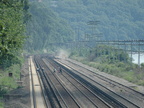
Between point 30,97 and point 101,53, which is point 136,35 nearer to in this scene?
point 101,53

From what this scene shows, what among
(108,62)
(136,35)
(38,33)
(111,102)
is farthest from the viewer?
(136,35)

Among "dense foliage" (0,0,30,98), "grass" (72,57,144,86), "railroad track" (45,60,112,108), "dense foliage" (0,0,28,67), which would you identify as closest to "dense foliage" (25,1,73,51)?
"grass" (72,57,144,86)

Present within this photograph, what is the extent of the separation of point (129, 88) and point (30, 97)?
1064 cm

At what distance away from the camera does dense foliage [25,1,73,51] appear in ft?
449

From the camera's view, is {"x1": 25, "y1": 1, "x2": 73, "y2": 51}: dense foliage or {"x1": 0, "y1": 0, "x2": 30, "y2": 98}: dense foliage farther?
{"x1": 25, "y1": 1, "x2": 73, "y2": 51}: dense foliage

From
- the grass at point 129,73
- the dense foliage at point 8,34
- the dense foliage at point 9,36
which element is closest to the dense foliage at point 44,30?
the grass at point 129,73

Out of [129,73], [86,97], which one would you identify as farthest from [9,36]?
[129,73]

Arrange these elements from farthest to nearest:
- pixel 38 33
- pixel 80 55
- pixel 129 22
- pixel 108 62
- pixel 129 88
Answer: pixel 129 22
pixel 38 33
pixel 80 55
pixel 108 62
pixel 129 88

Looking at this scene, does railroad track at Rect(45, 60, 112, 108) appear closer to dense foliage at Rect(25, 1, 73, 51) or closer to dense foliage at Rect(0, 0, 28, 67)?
dense foliage at Rect(0, 0, 28, 67)

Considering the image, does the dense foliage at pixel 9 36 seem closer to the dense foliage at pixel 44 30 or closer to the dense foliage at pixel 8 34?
the dense foliage at pixel 8 34

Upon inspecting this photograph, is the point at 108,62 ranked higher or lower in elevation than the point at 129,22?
lower

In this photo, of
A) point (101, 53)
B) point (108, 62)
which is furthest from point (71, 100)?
point (101, 53)

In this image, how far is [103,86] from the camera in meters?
32.7

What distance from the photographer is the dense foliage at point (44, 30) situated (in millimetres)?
137000
